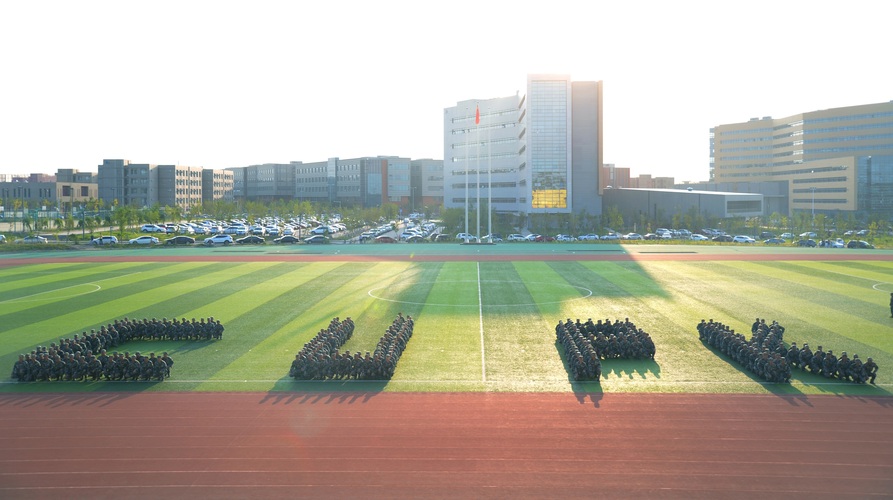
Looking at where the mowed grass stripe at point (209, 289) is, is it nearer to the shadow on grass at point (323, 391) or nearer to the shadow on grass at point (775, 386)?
the shadow on grass at point (323, 391)

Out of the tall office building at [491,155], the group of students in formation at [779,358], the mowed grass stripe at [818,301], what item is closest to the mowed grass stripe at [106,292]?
the group of students in formation at [779,358]

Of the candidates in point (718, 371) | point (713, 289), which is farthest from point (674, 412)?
point (713, 289)

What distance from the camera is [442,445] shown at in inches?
752

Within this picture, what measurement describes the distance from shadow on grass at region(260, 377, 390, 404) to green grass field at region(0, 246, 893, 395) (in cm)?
17

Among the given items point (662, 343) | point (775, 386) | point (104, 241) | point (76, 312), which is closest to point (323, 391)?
point (662, 343)

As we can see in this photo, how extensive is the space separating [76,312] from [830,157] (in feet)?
565

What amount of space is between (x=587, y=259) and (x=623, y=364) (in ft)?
120

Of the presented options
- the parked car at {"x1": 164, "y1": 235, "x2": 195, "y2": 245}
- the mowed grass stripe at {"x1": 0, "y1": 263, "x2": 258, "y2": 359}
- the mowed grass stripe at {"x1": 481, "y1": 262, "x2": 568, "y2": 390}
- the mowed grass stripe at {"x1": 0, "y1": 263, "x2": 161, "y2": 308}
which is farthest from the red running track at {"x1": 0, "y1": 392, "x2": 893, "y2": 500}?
the parked car at {"x1": 164, "y1": 235, "x2": 195, "y2": 245}

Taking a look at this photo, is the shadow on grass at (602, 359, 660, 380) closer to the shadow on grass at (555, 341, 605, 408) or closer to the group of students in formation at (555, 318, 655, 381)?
the group of students in formation at (555, 318, 655, 381)

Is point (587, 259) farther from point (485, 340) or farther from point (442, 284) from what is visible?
point (485, 340)

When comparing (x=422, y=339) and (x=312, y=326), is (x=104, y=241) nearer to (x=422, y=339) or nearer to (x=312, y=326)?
(x=312, y=326)

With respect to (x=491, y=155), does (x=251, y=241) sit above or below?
below

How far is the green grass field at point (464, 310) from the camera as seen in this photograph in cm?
2558

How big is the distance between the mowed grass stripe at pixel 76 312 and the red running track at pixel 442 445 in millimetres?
10328
